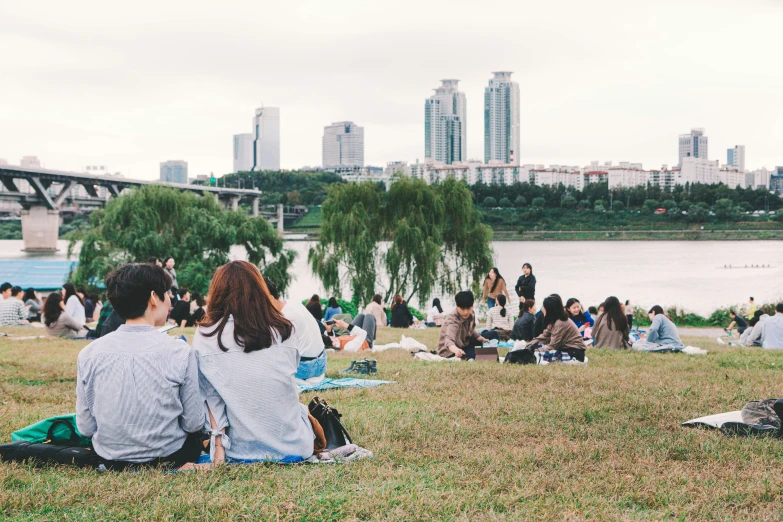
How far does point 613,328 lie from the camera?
11.0 meters

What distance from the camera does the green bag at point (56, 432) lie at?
413 centimetres

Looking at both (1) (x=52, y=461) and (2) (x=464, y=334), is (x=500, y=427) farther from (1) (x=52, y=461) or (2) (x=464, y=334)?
(2) (x=464, y=334)

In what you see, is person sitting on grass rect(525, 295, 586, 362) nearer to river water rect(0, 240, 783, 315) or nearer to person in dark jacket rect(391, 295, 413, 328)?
person in dark jacket rect(391, 295, 413, 328)

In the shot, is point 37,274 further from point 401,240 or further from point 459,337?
point 459,337

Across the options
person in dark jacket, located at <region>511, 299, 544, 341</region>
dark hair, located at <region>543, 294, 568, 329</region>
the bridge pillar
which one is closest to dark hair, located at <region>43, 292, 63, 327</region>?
person in dark jacket, located at <region>511, 299, 544, 341</region>

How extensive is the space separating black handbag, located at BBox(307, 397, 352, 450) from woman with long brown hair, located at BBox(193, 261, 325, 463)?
0.36 metres

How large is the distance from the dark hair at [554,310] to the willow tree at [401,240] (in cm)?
1650

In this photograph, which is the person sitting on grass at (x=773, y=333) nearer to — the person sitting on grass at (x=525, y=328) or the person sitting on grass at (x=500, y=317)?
the person sitting on grass at (x=525, y=328)

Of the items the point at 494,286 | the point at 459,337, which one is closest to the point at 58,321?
the point at 459,337

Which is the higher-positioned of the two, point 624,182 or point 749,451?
point 624,182

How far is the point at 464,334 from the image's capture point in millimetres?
9633

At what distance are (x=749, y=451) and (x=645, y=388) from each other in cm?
244

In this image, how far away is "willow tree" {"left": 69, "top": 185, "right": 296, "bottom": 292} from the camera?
28.0 metres

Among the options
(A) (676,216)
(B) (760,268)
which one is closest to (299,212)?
(B) (760,268)
